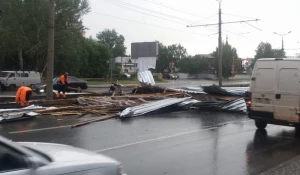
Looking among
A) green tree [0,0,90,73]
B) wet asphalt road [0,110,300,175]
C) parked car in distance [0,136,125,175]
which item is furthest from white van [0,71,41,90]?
parked car in distance [0,136,125,175]

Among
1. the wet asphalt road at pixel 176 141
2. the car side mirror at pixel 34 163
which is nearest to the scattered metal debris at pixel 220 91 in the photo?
the wet asphalt road at pixel 176 141

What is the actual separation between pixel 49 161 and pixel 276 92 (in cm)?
822

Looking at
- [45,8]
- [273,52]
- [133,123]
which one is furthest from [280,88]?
[273,52]

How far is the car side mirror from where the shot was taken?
3.29m

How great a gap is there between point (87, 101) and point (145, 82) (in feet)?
20.8

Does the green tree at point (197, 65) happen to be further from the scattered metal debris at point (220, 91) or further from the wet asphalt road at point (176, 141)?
the wet asphalt road at point (176, 141)

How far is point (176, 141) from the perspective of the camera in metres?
9.38

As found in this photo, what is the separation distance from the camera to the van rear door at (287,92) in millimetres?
9938

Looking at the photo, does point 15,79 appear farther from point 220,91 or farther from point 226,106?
point 226,106

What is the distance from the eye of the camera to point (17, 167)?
3264mm

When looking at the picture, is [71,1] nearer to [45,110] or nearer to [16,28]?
[16,28]

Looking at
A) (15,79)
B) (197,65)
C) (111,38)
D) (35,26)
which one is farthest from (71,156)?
(111,38)

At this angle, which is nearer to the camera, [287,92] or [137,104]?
[287,92]

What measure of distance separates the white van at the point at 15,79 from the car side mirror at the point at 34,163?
32297 millimetres
